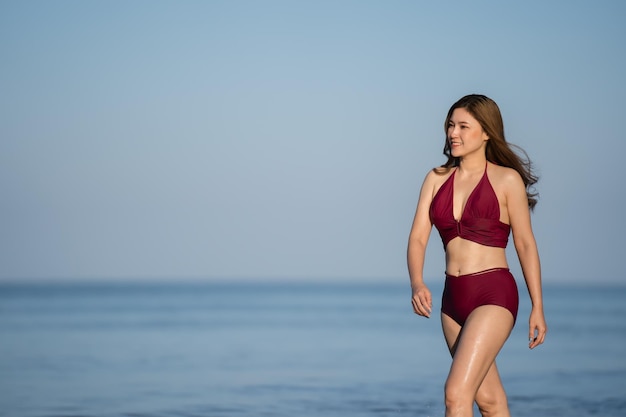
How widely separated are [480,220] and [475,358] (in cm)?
63

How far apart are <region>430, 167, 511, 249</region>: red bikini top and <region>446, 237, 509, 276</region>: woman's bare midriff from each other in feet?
0.08

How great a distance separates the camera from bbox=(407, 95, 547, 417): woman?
4953 mm

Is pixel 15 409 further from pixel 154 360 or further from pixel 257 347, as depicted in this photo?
pixel 257 347

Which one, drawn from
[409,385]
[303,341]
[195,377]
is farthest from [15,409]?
[303,341]

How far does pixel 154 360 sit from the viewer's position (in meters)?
13.9

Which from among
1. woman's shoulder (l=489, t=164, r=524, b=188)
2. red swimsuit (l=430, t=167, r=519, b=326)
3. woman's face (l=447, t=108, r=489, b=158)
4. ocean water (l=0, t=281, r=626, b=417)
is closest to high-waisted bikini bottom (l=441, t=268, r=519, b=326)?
red swimsuit (l=430, t=167, r=519, b=326)

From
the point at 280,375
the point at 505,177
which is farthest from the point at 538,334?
the point at 280,375

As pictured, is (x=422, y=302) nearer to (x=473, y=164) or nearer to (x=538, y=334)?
(x=538, y=334)

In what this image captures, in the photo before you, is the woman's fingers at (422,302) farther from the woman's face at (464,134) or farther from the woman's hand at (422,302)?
the woman's face at (464,134)

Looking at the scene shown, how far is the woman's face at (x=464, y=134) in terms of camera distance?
5.10 m

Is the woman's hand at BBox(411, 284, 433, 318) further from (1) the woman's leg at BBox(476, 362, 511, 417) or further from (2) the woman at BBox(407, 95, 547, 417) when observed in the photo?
(1) the woman's leg at BBox(476, 362, 511, 417)

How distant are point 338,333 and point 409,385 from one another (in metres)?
10.6

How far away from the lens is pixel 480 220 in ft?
16.6

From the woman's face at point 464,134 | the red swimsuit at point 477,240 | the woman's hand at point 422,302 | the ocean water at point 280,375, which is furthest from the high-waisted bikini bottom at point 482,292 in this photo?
the ocean water at point 280,375
